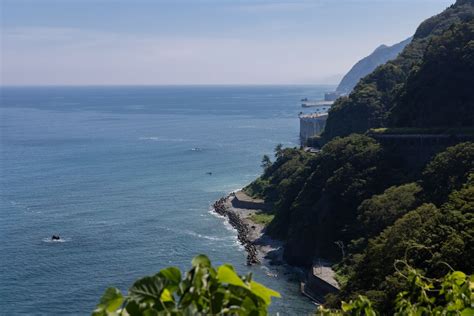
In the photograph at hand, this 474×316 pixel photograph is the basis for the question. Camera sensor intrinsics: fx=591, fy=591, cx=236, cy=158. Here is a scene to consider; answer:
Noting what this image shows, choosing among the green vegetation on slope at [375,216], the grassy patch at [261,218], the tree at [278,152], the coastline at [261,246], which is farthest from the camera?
the tree at [278,152]

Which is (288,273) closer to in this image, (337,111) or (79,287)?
(79,287)

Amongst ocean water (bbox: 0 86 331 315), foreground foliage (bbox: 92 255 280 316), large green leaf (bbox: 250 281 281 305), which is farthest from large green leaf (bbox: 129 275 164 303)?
ocean water (bbox: 0 86 331 315)

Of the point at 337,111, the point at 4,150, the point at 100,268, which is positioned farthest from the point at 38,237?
the point at 4,150

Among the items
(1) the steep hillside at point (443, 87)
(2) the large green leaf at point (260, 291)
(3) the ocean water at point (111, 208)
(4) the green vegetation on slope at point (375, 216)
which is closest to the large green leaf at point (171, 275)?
(2) the large green leaf at point (260, 291)

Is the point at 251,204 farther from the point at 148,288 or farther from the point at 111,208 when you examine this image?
the point at 148,288

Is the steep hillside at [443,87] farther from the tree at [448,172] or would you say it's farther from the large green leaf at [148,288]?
the large green leaf at [148,288]

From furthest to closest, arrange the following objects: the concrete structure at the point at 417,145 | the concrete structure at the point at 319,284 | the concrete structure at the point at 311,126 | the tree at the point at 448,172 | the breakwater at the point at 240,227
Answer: the concrete structure at the point at 311,126, the breakwater at the point at 240,227, the concrete structure at the point at 417,145, the concrete structure at the point at 319,284, the tree at the point at 448,172

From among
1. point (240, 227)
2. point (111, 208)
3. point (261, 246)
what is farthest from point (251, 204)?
point (111, 208)
